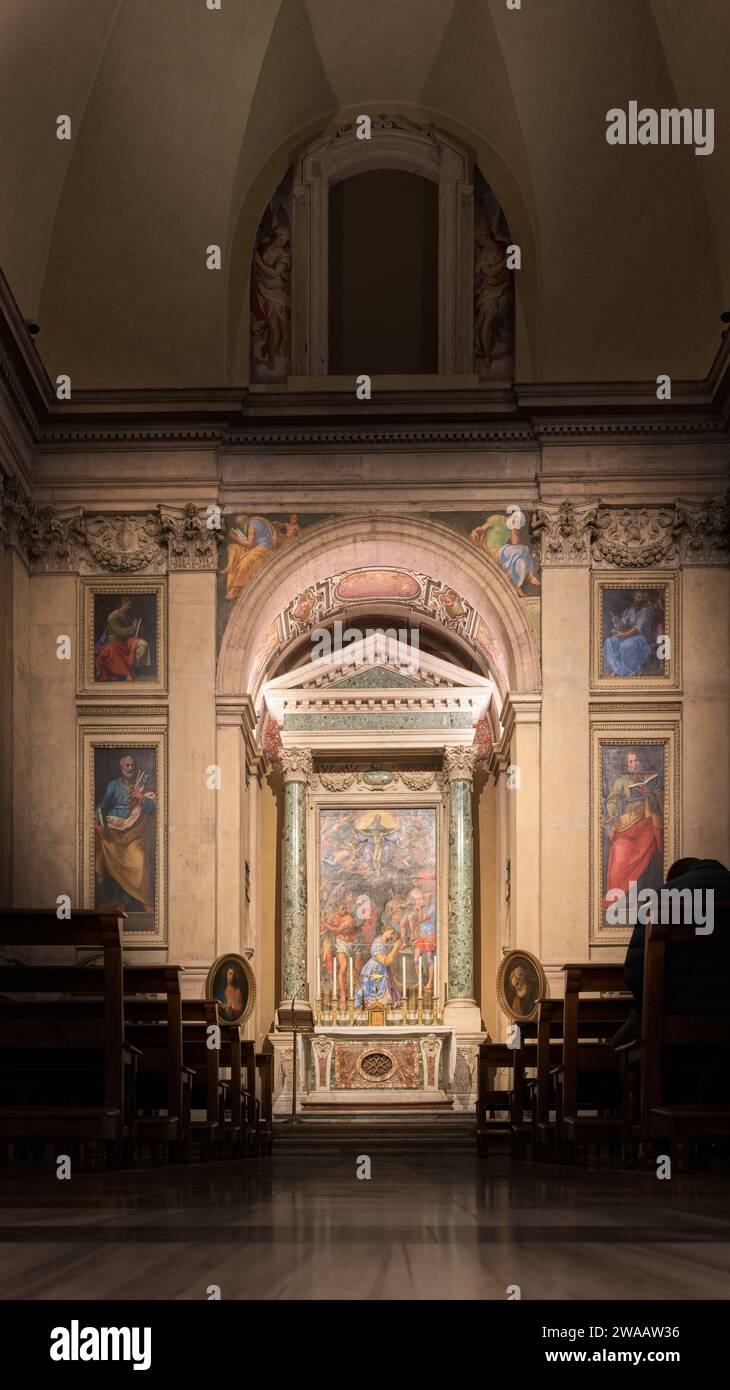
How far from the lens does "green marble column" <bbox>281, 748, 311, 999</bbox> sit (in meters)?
22.9

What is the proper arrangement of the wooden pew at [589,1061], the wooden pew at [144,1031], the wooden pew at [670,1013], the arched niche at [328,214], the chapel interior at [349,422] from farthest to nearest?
the arched niche at [328,214] < the chapel interior at [349,422] < the wooden pew at [589,1061] < the wooden pew at [144,1031] < the wooden pew at [670,1013]

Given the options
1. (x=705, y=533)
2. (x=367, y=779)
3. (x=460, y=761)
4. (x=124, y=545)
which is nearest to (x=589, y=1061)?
(x=705, y=533)

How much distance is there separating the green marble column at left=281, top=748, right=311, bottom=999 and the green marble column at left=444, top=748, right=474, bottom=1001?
202 centimetres

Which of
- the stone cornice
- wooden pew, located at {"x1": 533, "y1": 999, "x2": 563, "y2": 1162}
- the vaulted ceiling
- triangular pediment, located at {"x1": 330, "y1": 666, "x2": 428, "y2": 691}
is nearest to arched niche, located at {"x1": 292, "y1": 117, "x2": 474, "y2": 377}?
the vaulted ceiling

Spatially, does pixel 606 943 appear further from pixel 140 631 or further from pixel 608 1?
pixel 608 1

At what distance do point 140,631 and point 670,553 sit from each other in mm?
5287

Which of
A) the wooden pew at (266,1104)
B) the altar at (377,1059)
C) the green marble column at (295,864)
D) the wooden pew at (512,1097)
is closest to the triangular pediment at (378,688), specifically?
the green marble column at (295,864)

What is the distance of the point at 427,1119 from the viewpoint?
758 inches

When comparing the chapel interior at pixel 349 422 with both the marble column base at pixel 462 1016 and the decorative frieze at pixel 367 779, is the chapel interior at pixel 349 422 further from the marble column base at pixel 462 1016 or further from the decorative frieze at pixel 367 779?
the decorative frieze at pixel 367 779

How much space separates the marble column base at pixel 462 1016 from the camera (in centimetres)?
2191

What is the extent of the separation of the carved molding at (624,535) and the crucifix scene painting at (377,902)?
26.1 ft

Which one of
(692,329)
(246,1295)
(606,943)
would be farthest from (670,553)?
(246,1295)

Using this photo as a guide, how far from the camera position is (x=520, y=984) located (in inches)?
611

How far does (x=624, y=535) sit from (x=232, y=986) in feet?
19.1
